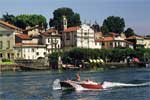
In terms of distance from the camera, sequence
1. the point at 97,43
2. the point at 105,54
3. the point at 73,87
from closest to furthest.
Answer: the point at 73,87 → the point at 105,54 → the point at 97,43

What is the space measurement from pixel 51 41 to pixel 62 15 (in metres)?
40.1

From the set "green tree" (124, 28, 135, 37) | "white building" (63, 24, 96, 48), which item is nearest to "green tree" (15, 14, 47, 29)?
"white building" (63, 24, 96, 48)

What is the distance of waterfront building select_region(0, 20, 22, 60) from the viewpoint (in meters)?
133

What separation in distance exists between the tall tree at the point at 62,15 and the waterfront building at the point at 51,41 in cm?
2612

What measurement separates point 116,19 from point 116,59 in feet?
185

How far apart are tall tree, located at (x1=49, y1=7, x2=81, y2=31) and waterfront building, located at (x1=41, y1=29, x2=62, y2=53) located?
85.7 feet

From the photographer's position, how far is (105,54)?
13600 cm

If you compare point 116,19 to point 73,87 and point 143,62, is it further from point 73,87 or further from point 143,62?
point 73,87

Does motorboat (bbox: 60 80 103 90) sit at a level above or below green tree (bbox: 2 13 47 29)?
below

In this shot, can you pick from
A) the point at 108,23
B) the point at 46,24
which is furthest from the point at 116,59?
the point at 108,23

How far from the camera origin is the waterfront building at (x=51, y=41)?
13788cm

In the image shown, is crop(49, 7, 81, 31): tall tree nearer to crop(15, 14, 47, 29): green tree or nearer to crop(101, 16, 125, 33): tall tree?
crop(15, 14, 47, 29): green tree

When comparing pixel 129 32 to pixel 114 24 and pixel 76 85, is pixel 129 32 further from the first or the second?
pixel 76 85

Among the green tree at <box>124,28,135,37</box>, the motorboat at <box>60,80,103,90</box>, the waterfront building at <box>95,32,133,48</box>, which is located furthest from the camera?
the green tree at <box>124,28,135,37</box>
